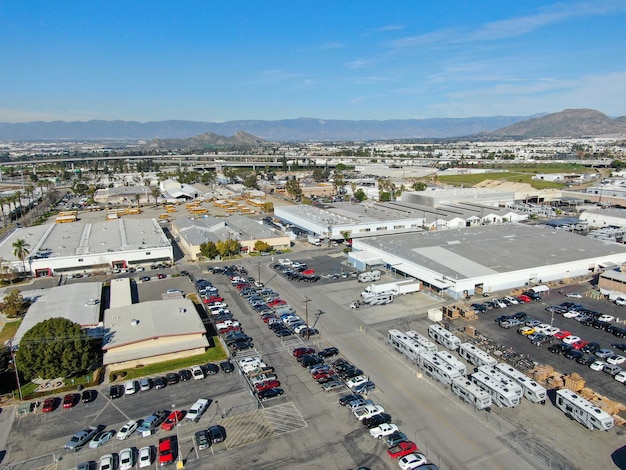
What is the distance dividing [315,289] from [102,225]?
84.3 feet

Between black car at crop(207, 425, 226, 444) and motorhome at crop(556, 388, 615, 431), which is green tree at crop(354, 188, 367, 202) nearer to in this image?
motorhome at crop(556, 388, 615, 431)

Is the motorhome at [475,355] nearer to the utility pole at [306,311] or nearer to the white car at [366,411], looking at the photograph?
the white car at [366,411]

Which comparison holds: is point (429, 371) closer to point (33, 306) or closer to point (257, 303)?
point (257, 303)

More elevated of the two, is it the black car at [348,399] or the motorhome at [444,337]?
the motorhome at [444,337]

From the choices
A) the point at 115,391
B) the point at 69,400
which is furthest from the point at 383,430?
the point at 69,400

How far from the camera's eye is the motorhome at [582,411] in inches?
527

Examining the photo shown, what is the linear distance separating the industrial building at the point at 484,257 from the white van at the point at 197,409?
1535 cm

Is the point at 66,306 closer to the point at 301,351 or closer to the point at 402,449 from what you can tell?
the point at 301,351

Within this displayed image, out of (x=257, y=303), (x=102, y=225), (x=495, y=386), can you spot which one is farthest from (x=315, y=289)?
(x=102, y=225)

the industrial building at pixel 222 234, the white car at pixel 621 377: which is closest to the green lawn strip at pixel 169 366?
the white car at pixel 621 377

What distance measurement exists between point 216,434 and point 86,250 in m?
24.8

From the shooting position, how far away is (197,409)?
14.7 metres

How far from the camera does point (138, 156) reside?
148375 millimetres

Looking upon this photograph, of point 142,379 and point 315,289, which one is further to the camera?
point 315,289
